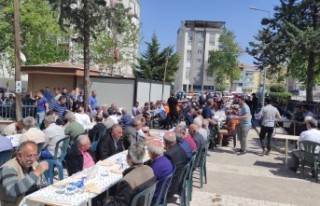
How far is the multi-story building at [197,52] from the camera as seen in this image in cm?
9350

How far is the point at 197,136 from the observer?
827 centimetres

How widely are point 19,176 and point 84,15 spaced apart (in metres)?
14.8

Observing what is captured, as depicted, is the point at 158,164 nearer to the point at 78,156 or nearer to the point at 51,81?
the point at 78,156

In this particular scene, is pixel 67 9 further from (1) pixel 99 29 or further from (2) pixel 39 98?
(2) pixel 39 98

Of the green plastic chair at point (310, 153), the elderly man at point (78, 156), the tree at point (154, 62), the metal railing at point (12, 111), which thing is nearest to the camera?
the elderly man at point (78, 156)

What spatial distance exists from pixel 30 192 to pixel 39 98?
10.6 m

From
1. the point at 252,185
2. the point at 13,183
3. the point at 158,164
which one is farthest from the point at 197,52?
the point at 13,183

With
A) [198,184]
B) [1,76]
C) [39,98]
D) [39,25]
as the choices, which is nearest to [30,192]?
[198,184]

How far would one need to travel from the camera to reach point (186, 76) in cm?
9569

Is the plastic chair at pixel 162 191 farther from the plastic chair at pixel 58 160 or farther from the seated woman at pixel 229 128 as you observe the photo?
the seated woman at pixel 229 128

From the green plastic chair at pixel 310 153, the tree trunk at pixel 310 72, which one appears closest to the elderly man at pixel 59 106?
the green plastic chair at pixel 310 153

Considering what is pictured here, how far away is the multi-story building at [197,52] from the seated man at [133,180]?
88.5 meters

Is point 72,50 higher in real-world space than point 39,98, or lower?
higher

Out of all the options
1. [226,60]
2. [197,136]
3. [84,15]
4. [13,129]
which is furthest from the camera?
[226,60]
